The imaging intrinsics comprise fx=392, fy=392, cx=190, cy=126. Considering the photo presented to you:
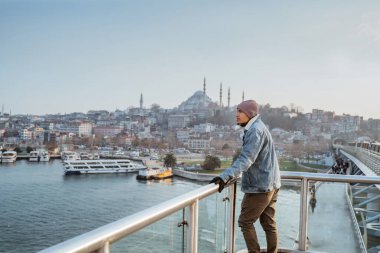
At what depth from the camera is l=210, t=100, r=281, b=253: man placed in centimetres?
188

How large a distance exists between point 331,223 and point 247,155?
0.99 metres

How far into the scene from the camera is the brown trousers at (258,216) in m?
2.06

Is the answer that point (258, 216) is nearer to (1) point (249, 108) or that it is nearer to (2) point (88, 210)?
(1) point (249, 108)

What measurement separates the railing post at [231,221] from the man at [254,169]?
17 centimetres

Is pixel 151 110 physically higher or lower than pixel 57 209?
higher

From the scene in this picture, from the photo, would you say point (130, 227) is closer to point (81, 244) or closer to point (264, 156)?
point (81, 244)

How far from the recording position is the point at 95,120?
110m

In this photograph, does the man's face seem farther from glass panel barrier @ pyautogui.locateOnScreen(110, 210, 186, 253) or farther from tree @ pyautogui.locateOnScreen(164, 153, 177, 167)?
tree @ pyautogui.locateOnScreen(164, 153, 177, 167)

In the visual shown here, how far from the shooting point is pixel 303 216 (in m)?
2.61

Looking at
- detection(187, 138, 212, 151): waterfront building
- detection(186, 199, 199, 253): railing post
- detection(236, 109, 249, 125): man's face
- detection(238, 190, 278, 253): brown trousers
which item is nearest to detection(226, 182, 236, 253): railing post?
detection(238, 190, 278, 253): brown trousers

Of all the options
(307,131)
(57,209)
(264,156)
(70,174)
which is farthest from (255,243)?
(307,131)

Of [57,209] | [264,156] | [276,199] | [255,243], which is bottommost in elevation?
[57,209]

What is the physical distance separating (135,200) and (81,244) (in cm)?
2520

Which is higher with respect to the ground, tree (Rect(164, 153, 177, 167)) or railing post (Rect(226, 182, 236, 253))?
railing post (Rect(226, 182, 236, 253))
